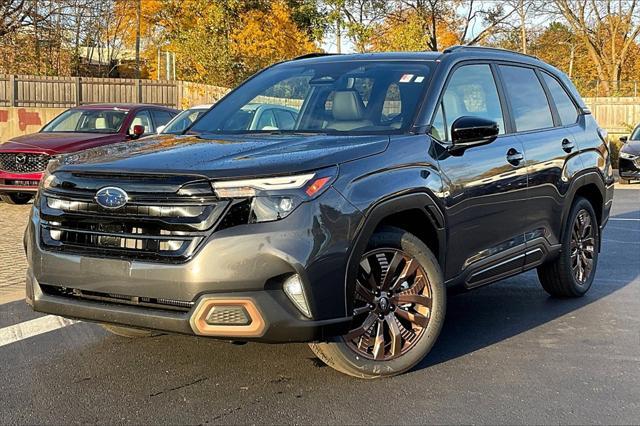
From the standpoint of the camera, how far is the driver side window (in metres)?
4.80

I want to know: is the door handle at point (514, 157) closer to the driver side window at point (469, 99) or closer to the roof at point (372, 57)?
the driver side window at point (469, 99)

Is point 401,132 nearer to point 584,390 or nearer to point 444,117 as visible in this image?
point 444,117

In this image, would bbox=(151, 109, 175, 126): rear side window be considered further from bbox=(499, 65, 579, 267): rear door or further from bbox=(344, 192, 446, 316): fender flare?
bbox=(344, 192, 446, 316): fender flare

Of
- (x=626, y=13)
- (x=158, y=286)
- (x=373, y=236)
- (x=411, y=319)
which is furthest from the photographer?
(x=626, y=13)

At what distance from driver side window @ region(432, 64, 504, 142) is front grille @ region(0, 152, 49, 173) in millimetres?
8099

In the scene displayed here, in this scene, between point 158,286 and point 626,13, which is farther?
point 626,13

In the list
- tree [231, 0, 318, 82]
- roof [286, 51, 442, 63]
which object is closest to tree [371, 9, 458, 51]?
tree [231, 0, 318, 82]

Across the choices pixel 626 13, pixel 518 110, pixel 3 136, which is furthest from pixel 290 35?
pixel 518 110

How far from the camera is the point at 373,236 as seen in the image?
4090mm

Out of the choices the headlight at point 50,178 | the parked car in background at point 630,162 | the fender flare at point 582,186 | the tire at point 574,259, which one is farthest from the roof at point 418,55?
the parked car in background at point 630,162

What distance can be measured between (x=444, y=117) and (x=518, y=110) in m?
1.07

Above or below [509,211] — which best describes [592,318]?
below

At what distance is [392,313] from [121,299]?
1.44m

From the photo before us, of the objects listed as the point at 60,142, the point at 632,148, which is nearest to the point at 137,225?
the point at 60,142
